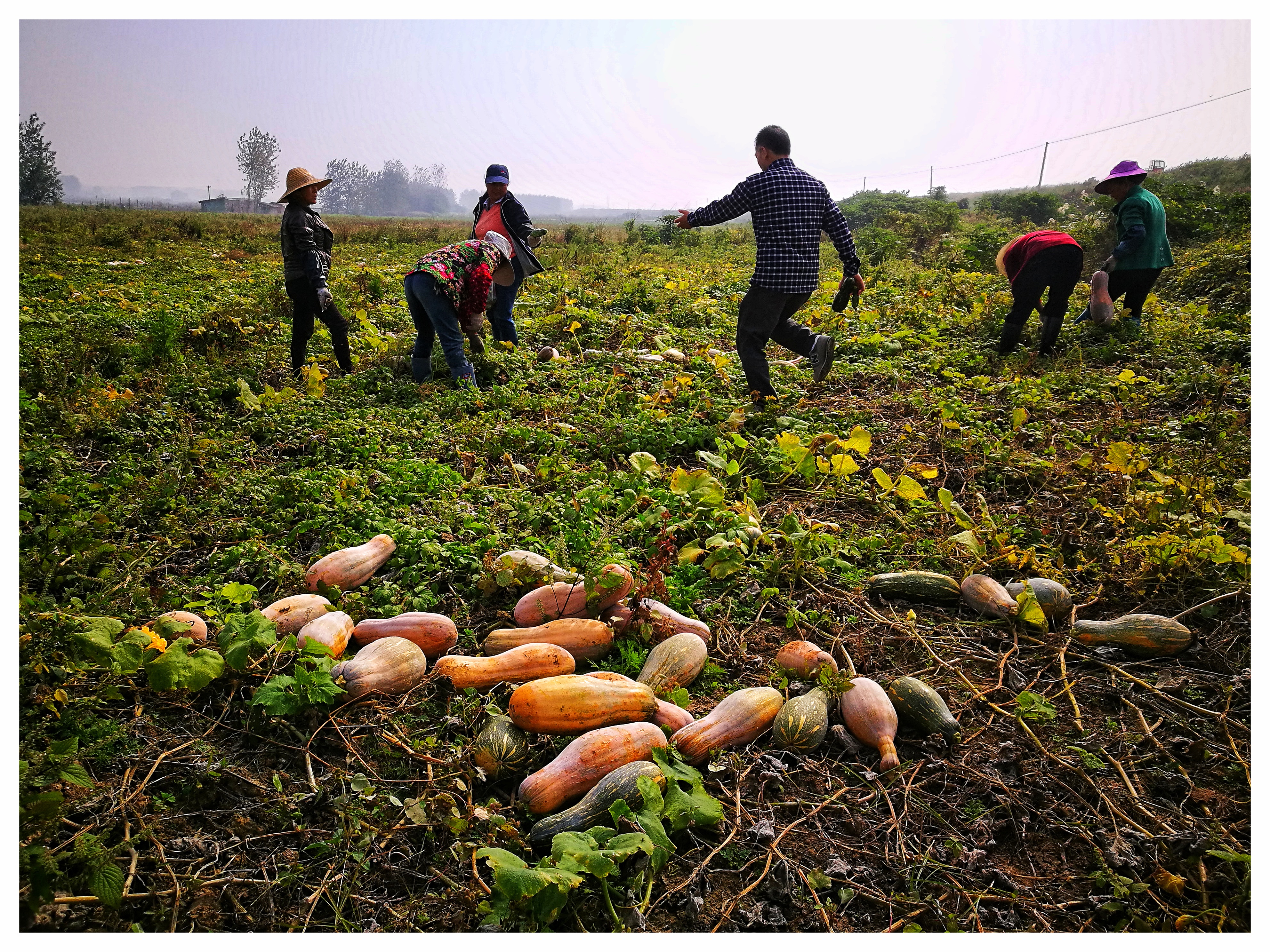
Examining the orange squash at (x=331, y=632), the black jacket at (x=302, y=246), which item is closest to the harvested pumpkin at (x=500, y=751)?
the orange squash at (x=331, y=632)

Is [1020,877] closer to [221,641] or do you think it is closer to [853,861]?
[853,861]

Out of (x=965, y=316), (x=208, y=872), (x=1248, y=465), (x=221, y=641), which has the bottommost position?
(x=208, y=872)

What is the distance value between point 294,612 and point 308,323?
4221mm

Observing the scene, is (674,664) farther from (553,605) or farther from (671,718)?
(553,605)

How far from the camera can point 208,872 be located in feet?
6.30

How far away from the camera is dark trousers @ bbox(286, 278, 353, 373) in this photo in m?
6.02

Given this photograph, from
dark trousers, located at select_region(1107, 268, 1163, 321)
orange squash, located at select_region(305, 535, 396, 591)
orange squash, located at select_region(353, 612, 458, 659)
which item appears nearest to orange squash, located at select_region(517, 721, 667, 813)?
orange squash, located at select_region(353, 612, 458, 659)

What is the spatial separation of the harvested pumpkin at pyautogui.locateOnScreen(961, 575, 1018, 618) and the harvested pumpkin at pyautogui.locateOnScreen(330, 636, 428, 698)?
2.30 metres

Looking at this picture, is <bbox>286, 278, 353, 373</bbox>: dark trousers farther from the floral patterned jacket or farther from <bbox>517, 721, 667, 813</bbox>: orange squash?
<bbox>517, 721, 667, 813</bbox>: orange squash

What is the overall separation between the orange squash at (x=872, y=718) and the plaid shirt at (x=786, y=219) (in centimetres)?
350

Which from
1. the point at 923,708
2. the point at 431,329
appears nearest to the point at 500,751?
the point at 923,708

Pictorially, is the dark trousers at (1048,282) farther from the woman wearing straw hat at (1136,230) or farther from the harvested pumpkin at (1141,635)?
the harvested pumpkin at (1141,635)

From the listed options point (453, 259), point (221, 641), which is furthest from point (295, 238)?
Answer: point (221, 641)

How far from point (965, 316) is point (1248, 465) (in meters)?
4.37
